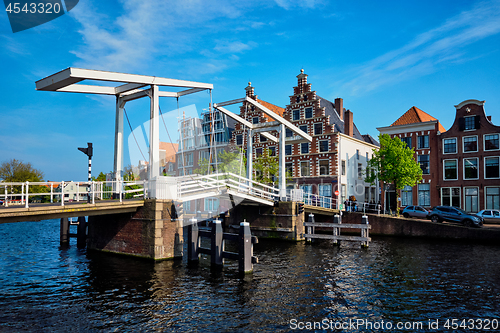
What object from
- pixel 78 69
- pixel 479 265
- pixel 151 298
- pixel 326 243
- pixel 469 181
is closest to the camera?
pixel 151 298

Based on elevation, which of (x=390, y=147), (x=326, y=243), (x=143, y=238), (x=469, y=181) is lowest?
(x=326, y=243)

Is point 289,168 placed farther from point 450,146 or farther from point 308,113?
point 450,146

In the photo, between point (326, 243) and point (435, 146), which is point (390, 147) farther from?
point (326, 243)

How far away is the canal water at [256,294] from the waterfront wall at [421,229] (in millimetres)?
5555

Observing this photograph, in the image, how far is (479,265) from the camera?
16062mm

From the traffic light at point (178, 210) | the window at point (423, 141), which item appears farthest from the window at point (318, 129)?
the traffic light at point (178, 210)

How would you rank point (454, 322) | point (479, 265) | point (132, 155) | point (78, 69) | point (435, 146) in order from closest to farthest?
point (454, 322)
point (78, 69)
point (479, 265)
point (132, 155)
point (435, 146)

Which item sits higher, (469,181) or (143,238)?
(469,181)

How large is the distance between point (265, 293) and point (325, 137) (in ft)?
92.6

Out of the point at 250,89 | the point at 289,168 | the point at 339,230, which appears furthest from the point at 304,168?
the point at 339,230

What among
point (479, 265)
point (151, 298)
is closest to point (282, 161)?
point (479, 265)

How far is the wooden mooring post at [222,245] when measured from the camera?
46.3ft

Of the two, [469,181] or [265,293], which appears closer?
[265,293]

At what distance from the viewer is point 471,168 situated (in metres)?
33.0
